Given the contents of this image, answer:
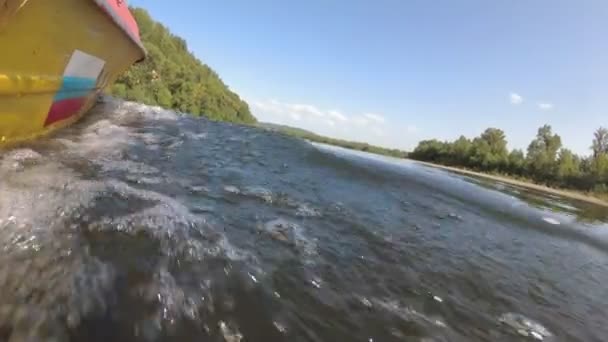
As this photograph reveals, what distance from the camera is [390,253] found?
4074 millimetres

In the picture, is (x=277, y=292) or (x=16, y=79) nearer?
(x=277, y=292)

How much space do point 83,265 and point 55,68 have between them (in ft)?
9.71

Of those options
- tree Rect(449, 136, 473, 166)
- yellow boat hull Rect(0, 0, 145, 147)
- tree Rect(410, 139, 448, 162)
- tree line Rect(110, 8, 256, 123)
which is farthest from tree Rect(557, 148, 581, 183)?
yellow boat hull Rect(0, 0, 145, 147)

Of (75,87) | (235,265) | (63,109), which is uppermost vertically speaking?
(75,87)

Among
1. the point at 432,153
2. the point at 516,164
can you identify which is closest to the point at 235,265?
the point at 516,164

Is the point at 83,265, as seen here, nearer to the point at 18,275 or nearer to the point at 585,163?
the point at 18,275

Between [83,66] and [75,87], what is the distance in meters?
0.41

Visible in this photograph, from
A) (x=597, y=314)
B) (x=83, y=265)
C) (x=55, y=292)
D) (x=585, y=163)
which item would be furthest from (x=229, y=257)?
(x=585, y=163)

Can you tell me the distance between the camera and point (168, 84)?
3012 inches

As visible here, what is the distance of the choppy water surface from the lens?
2.06 metres

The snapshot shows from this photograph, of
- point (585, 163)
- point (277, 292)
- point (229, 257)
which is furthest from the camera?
point (585, 163)

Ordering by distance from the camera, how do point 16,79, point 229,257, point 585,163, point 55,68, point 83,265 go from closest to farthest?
point 83,265, point 229,257, point 16,79, point 55,68, point 585,163

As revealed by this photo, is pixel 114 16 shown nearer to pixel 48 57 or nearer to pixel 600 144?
pixel 48 57

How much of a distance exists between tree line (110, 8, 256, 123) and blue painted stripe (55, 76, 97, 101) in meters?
45.8
